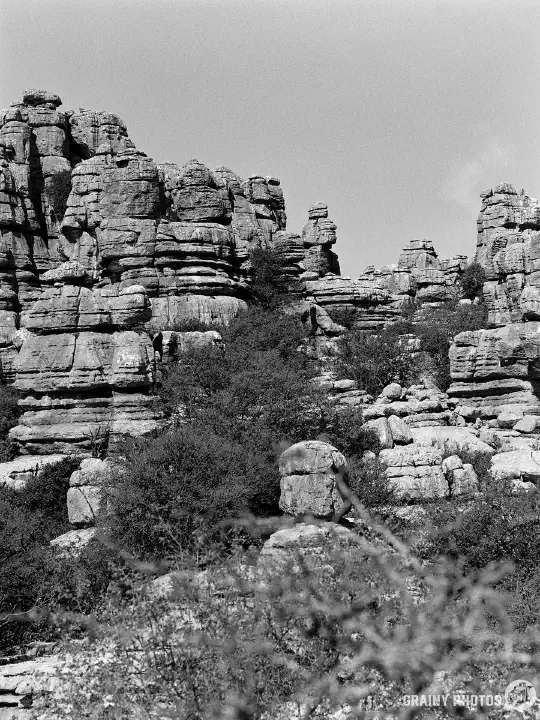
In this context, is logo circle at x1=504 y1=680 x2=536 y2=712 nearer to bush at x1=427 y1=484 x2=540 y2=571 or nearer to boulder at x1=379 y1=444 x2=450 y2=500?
bush at x1=427 y1=484 x2=540 y2=571

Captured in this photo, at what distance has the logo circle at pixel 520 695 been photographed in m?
9.30

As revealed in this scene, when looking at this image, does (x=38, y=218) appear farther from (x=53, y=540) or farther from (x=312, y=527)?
(x=312, y=527)

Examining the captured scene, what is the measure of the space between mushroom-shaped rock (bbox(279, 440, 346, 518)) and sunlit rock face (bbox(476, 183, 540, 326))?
16.1 m

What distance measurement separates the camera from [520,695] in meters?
9.52

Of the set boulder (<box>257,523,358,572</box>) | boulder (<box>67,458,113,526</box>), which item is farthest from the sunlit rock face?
boulder (<box>257,523,358,572</box>)

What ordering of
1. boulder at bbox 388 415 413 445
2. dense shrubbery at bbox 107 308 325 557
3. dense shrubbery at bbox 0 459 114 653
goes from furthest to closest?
boulder at bbox 388 415 413 445 → dense shrubbery at bbox 107 308 325 557 → dense shrubbery at bbox 0 459 114 653

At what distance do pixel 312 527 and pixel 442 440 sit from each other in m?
10.2

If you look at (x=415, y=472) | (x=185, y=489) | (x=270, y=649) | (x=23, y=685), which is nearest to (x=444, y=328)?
(x=415, y=472)

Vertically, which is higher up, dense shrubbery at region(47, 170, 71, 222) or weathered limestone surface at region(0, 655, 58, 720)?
dense shrubbery at region(47, 170, 71, 222)

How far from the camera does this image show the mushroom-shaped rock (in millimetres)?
17859

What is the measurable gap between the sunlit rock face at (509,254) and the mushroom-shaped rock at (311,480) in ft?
52.9

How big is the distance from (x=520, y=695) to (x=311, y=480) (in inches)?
346

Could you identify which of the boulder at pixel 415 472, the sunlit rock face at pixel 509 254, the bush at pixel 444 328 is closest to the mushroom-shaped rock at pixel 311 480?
the boulder at pixel 415 472

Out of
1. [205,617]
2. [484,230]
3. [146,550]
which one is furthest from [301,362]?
[484,230]
